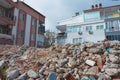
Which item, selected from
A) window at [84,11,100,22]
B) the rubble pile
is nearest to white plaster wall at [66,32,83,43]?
window at [84,11,100,22]

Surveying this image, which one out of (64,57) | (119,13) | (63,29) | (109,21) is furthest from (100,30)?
(64,57)

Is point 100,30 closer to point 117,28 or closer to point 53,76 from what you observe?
point 117,28

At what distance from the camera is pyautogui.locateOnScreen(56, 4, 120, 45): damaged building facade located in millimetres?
34312

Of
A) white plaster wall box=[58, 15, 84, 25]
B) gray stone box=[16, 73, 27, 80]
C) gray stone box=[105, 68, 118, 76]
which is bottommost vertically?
gray stone box=[16, 73, 27, 80]

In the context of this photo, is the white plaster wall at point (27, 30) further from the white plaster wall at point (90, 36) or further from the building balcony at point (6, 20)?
the white plaster wall at point (90, 36)

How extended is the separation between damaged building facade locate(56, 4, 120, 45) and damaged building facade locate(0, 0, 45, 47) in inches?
271

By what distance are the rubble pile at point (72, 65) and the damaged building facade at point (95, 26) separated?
904 inches

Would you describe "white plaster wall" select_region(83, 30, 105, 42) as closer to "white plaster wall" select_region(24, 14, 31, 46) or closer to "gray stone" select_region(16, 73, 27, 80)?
"white plaster wall" select_region(24, 14, 31, 46)

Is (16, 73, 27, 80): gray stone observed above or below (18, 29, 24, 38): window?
below

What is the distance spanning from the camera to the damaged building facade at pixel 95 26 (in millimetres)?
34312

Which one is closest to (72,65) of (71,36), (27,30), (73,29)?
(27,30)

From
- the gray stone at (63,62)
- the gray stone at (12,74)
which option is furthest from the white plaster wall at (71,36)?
the gray stone at (12,74)

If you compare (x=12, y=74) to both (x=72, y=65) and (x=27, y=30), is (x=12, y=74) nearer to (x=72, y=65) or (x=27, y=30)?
(x=72, y=65)

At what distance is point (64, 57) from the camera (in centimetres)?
1147
